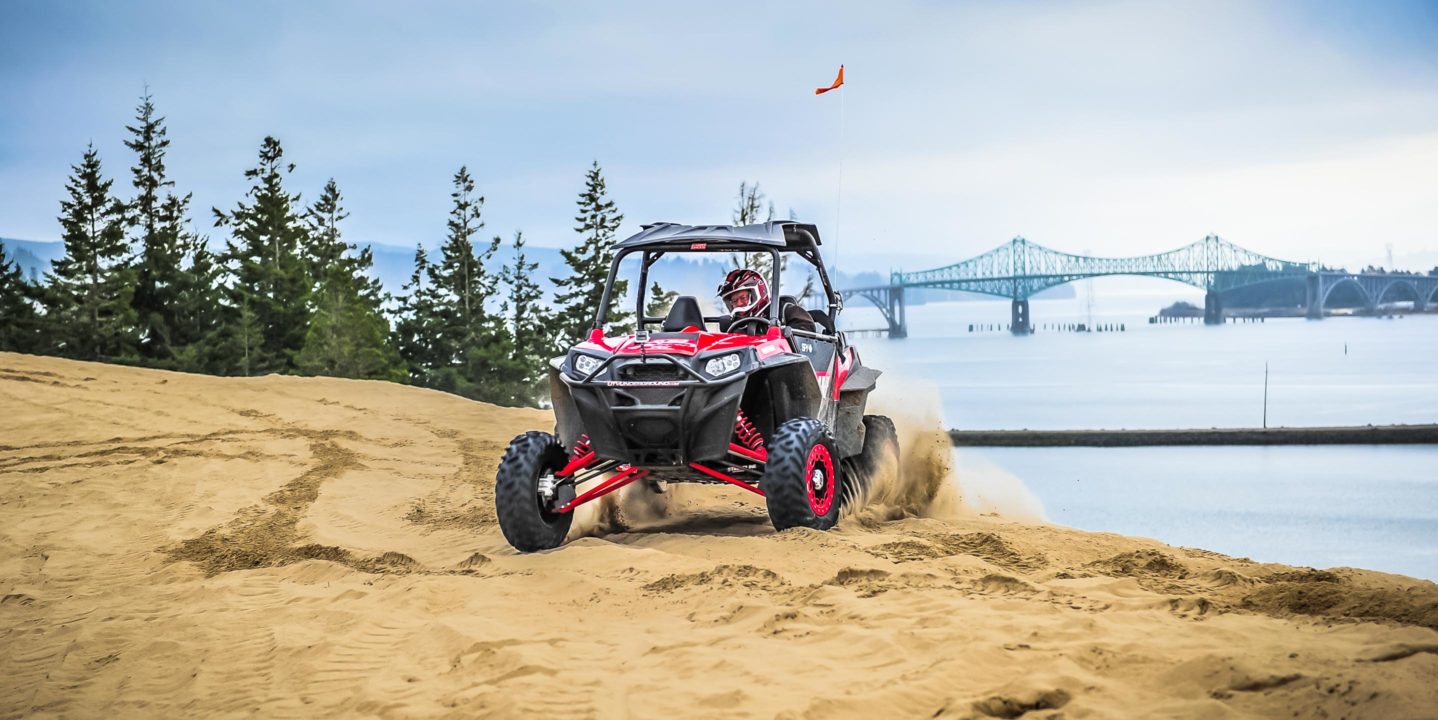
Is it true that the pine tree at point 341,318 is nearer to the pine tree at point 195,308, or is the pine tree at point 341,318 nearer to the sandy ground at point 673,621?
the pine tree at point 195,308

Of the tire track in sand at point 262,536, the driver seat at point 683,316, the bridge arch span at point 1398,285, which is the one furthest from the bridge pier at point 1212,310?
the driver seat at point 683,316

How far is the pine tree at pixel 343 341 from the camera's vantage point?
59.7 metres

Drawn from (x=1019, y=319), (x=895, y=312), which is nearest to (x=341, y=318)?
(x=895, y=312)

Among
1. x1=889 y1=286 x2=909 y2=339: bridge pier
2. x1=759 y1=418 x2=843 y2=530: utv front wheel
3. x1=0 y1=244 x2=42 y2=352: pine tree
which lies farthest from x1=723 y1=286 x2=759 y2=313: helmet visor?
x1=889 y1=286 x2=909 y2=339: bridge pier

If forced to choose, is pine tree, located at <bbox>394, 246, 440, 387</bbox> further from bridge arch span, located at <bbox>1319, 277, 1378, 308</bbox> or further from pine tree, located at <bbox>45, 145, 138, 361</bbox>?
bridge arch span, located at <bbox>1319, 277, 1378, 308</bbox>

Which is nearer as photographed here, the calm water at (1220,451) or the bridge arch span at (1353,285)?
the calm water at (1220,451)

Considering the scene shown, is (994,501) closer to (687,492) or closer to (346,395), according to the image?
(687,492)

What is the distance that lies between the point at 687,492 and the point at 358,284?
71.6 metres

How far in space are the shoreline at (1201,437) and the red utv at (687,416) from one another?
3713 centimetres

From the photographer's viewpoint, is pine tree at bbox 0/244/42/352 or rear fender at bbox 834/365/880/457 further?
pine tree at bbox 0/244/42/352

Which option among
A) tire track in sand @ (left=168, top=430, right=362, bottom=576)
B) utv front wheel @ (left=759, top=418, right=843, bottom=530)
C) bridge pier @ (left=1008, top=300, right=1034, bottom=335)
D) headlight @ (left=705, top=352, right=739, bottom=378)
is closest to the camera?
utv front wheel @ (left=759, top=418, right=843, bottom=530)

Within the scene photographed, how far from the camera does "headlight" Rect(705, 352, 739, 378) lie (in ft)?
34.3

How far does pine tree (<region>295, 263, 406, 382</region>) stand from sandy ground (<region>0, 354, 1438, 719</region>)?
46.7m

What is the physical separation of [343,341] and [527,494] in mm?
53846
